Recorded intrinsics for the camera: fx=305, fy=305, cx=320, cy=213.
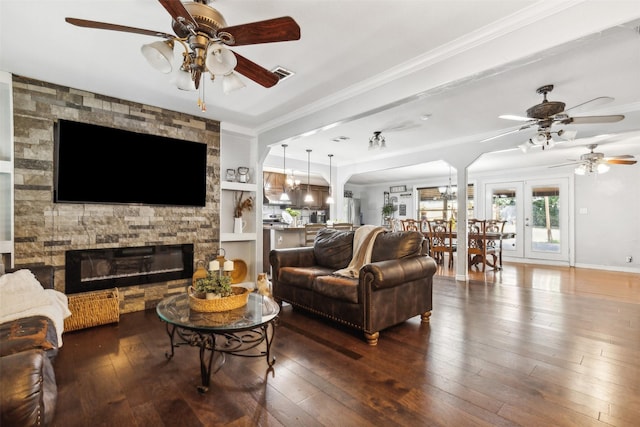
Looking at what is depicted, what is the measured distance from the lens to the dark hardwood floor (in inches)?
66.6

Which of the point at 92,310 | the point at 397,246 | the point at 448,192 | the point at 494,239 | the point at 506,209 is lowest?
the point at 92,310

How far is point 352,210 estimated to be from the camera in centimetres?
1110

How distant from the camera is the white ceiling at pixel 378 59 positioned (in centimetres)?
206

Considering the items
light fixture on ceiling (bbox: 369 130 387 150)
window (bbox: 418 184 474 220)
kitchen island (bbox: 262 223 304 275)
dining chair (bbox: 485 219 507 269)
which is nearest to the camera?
light fixture on ceiling (bbox: 369 130 387 150)

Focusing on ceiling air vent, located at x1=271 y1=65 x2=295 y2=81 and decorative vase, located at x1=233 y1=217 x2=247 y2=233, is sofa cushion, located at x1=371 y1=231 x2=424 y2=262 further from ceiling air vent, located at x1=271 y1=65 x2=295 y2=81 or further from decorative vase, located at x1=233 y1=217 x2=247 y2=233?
decorative vase, located at x1=233 y1=217 x2=247 y2=233

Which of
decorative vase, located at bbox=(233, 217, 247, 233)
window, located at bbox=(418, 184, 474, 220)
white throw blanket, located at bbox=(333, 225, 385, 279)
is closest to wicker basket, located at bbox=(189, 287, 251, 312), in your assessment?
white throw blanket, located at bbox=(333, 225, 385, 279)

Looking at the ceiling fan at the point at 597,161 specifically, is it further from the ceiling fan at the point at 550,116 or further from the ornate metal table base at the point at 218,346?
the ornate metal table base at the point at 218,346

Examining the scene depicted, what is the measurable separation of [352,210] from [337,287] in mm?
8300

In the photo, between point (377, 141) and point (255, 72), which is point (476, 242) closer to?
point (377, 141)

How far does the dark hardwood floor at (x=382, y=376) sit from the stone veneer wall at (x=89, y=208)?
93 centimetres

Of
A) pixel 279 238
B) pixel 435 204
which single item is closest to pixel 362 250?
pixel 279 238

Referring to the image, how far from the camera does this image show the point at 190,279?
413 centimetres

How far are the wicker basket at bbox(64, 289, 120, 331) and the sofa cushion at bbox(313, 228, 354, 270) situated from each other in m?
2.29

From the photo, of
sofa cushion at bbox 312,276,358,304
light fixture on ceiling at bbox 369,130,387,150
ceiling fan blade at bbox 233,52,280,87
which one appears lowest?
sofa cushion at bbox 312,276,358,304
